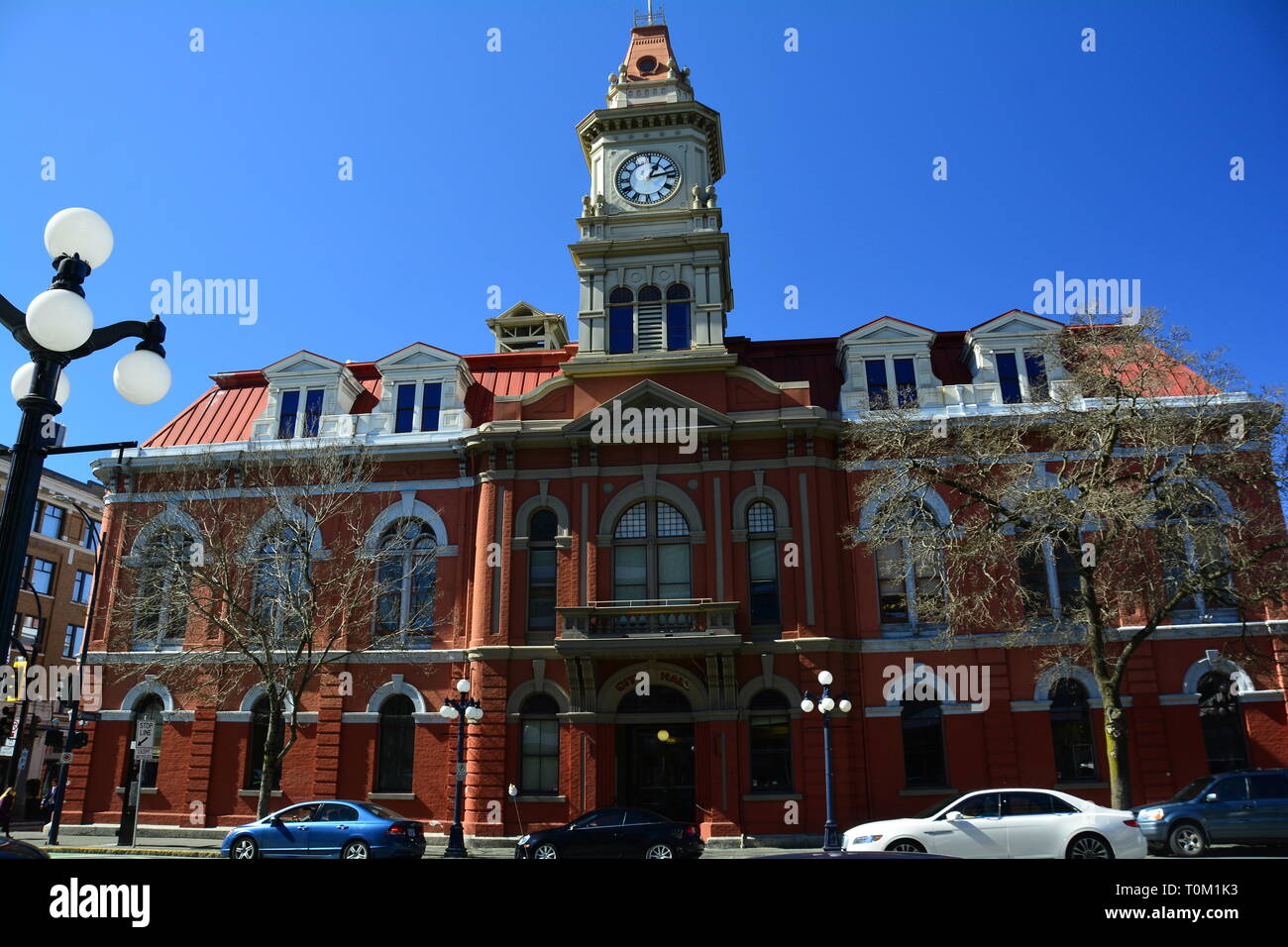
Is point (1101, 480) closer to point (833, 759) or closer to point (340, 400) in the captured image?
point (833, 759)

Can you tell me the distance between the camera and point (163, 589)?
24.7 m

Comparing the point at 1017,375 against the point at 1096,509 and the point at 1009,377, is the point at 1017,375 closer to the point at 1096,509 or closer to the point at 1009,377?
the point at 1009,377

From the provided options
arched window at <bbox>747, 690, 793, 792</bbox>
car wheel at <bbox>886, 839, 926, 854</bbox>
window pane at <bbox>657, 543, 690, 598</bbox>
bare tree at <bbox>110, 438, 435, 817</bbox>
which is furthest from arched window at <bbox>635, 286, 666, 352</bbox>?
car wheel at <bbox>886, 839, 926, 854</bbox>

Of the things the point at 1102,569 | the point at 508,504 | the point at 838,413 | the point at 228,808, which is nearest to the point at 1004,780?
the point at 1102,569

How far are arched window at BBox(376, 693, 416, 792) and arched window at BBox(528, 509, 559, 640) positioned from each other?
470 cm

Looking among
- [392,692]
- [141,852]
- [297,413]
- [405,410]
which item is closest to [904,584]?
[392,692]

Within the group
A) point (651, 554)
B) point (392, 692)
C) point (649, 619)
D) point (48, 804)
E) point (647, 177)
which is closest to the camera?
point (649, 619)

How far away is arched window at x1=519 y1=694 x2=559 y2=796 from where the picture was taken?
25953mm

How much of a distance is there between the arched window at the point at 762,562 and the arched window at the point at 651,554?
1.96 m

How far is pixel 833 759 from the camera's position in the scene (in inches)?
985

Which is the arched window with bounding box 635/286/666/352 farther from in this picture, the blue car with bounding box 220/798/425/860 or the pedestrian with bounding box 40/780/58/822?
the pedestrian with bounding box 40/780/58/822

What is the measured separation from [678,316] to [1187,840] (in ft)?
65.8

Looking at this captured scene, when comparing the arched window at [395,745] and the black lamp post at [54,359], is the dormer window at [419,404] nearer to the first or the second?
the arched window at [395,745]
